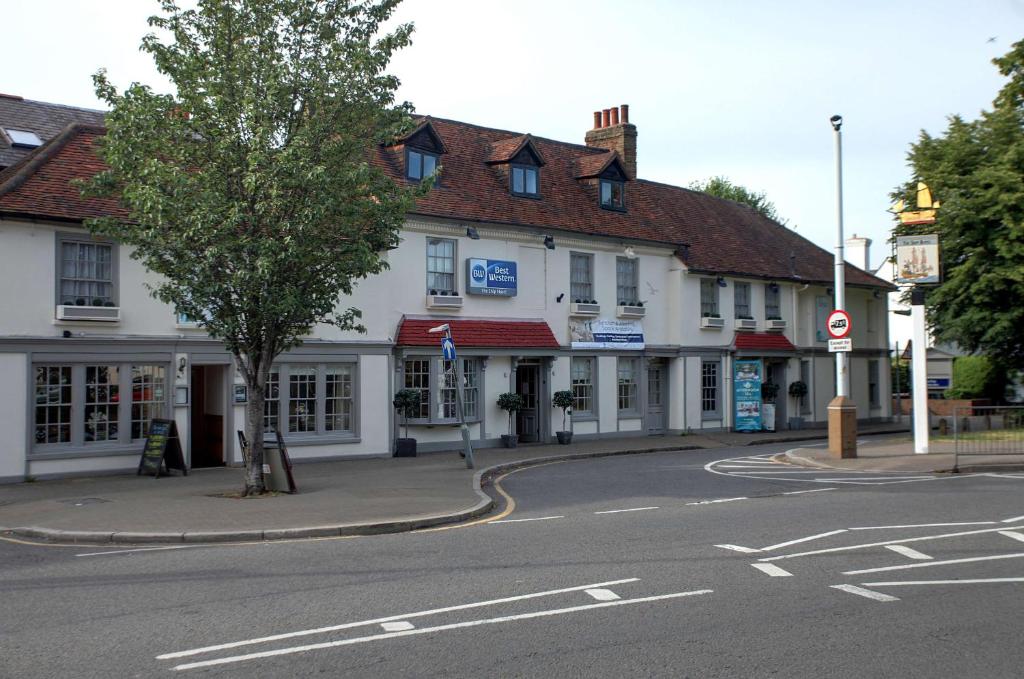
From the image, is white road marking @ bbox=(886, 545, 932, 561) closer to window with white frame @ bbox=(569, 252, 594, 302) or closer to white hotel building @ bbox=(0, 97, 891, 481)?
white hotel building @ bbox=(0, 97, 891, 481)

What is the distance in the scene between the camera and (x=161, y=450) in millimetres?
19438

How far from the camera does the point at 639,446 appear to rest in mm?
27156

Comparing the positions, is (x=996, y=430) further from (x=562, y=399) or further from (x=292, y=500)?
(x=292, y=500)

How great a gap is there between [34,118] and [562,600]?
20.4 m

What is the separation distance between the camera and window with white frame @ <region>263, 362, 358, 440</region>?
2272cm

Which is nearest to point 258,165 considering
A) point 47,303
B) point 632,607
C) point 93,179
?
point 93,179

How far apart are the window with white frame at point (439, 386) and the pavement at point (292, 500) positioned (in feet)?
3.96

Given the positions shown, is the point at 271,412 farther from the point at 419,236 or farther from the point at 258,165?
the point at 258,165

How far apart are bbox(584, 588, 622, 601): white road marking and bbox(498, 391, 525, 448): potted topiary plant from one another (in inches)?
692

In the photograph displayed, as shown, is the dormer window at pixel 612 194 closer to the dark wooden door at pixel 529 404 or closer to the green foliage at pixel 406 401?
the dark wooden door at pixel 529 404

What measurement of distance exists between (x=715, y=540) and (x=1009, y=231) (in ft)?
71.5

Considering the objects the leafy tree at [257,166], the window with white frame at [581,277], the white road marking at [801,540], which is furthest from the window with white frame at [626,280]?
the white road marking at [801,540]

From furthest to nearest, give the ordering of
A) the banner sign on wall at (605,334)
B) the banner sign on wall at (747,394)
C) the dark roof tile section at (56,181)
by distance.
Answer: the banner sign on wall at (747,394)
the banner sign on wall at (605,334)
the dark roof tile section at (56,181)

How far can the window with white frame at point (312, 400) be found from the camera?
22.7 m
